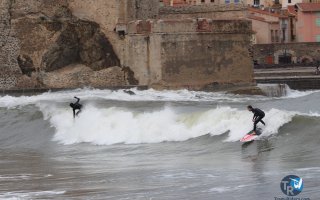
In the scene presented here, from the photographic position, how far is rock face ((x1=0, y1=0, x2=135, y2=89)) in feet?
105

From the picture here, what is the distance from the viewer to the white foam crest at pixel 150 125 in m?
19.2

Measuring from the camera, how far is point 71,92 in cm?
3144

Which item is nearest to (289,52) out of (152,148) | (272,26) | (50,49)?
(272,26)

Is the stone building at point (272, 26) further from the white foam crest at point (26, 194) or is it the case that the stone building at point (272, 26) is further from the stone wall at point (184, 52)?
the white foam crest at point (26, 194)

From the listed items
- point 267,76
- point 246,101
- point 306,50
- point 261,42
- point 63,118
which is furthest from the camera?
point 261,42

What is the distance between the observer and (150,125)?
21.9m

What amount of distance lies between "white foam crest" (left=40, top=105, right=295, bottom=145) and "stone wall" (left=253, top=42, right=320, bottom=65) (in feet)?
130

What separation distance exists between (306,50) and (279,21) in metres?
6.89

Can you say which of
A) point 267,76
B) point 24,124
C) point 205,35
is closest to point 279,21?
point 267,76

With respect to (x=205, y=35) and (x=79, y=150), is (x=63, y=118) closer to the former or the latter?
(x=79, y=150)

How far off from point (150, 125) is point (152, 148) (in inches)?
108

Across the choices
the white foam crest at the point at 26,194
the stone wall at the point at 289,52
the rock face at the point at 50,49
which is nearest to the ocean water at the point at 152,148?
the white foam crest at the point at 26,194

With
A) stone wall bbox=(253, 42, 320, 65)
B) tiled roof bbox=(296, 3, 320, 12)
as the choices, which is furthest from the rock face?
tiled roof bbox=(296, 3, 320, 12)

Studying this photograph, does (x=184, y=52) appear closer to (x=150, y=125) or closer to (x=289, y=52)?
(x=150, y=125)
